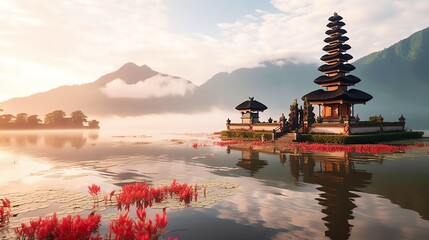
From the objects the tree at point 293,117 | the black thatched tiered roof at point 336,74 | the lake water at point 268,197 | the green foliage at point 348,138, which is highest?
the black thatched tiered roof at point 336,74

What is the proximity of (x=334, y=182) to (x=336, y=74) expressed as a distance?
39237 mm

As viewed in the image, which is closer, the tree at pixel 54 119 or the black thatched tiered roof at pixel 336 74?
the black thatched tiered roof at pixel 336 74

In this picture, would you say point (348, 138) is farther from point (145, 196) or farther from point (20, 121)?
point (20, 121)

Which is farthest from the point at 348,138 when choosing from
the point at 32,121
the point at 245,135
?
the point at 32,121

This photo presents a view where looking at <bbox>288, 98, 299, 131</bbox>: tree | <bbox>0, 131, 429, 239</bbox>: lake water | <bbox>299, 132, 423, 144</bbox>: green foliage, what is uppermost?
<bbox>288, 98, 299, 131</bbox>: tree

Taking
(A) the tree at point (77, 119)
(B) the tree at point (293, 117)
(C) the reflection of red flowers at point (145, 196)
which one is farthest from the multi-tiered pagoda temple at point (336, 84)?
(A) the tree at point (77, 119)

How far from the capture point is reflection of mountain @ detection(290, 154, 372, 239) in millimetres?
7555

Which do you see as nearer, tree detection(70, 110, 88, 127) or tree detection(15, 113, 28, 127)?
tree detection(15, 113, 28, 127)

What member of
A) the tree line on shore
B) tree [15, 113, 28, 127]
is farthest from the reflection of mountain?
tree [15, 113, 28, 127]

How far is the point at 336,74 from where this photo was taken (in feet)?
155

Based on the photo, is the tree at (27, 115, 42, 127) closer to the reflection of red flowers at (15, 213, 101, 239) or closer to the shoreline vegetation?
the shoreline vegetation

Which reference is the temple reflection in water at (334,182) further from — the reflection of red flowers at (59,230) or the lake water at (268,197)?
the reflection of red flowers at (59,230)

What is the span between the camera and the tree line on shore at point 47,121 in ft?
337

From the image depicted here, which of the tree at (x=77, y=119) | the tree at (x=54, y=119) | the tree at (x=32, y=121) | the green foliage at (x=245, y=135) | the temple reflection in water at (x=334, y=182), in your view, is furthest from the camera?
the tree at (x=77, y=119)
